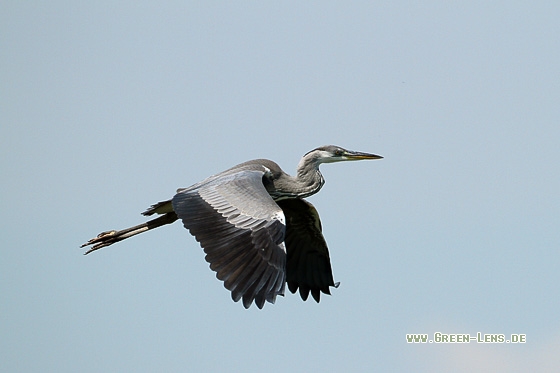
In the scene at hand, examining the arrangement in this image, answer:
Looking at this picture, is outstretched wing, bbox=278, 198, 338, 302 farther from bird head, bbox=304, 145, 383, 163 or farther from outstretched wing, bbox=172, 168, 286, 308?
outstretched wing, bbox=172, 168, 286, 308

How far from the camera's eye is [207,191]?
9570 mm

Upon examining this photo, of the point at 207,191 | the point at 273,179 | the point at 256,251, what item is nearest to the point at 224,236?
the point at 256,251

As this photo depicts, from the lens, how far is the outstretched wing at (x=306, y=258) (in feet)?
37.1

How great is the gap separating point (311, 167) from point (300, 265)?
1.30m

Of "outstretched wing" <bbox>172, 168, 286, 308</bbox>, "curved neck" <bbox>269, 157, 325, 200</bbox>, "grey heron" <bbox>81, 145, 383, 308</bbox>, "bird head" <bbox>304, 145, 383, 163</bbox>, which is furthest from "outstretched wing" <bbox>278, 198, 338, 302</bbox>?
"outstretched wing" <bbox>172, 168, 286, 308</bbox>

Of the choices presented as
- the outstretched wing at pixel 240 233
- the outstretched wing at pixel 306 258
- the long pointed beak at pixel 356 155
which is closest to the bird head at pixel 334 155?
the long pointed beak at pixel 356 155

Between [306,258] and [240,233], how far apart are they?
2988 millimetres

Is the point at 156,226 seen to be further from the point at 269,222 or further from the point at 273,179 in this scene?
the point at 269,222

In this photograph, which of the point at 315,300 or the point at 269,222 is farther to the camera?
the point at 315,300

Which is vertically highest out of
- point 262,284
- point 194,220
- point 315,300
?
point 194,220

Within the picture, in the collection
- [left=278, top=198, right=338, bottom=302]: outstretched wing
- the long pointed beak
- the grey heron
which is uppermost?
the long pointed beak

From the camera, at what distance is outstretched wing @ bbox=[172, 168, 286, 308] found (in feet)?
26.2

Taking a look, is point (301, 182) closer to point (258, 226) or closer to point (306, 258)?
point (306, 258)

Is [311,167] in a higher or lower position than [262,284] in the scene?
higher
